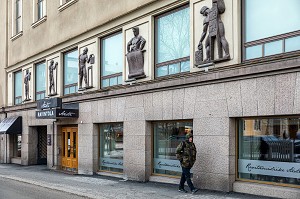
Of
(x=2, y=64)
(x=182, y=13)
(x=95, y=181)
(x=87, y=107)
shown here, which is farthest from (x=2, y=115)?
(x=182, y=13)

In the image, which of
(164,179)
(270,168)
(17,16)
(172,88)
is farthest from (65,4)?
(270,168)

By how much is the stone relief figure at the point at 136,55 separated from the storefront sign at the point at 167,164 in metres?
3.00

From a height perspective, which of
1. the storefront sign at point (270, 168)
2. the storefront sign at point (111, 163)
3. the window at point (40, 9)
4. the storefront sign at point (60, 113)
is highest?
the window at point (40, 9)

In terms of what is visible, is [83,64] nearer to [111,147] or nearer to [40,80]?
[111,147]

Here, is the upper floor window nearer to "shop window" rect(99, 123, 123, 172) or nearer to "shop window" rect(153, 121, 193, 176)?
"shop window" rect(99, 123, 123, 172)

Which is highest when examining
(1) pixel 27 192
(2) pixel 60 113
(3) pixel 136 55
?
(3) pixel 136 55

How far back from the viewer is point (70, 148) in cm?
2034

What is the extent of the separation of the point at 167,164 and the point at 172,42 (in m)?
4.03

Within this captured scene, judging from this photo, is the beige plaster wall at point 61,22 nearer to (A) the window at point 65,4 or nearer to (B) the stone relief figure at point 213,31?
(A) the window at point 65,4

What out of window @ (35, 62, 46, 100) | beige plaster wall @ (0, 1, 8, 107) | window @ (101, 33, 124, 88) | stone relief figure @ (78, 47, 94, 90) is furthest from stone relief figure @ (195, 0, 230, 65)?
beige plaster wall @ (0, 1, 8, 107)

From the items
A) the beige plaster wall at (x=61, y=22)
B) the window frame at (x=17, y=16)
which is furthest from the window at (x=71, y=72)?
the window frame at (x=17, y=16)

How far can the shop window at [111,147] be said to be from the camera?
1670cm

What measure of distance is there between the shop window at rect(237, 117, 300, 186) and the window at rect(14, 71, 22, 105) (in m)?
18.2

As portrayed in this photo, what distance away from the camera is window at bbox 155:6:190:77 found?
1375 cm
